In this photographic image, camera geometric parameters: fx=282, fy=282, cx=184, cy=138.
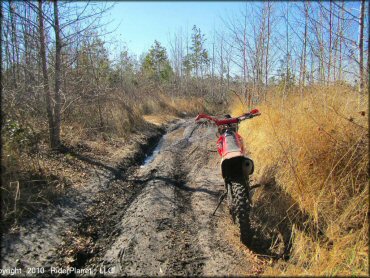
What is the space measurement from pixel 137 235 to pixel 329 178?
2.25 metres

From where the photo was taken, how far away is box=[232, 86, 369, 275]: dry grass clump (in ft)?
8.18

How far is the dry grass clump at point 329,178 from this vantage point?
2492 millimetres

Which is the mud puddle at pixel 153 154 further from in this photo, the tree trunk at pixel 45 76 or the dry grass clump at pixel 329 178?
the dry grass clump at pixel 329 178

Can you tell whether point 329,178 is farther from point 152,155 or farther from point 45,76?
point 45,76

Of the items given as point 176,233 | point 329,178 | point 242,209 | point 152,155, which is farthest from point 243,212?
point 152,155

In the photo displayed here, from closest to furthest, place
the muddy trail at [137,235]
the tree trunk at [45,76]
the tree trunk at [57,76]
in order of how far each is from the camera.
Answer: the muddy trail at [137,235] → the tree trunk at [45,76] → the tree trunk at [57,76]

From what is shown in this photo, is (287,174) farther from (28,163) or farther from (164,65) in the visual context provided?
(164,65)

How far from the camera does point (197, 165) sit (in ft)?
18.8

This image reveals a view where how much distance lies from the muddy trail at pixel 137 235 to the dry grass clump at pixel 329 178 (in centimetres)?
52

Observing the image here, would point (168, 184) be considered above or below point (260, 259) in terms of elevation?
above

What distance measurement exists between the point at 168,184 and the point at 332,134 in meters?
2.53

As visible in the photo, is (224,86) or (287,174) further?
(224,86)

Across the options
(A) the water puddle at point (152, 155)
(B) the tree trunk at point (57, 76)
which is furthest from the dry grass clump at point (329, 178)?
(B) the tree trunk at point (57, 76)

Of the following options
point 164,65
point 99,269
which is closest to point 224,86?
point 164,65
